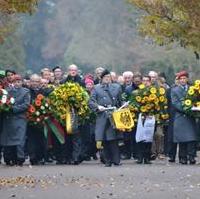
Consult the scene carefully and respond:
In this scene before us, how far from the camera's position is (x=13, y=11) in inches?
807

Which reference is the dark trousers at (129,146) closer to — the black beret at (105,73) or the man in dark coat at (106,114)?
the man in dark coat at (106,114)

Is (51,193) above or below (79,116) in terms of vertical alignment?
below

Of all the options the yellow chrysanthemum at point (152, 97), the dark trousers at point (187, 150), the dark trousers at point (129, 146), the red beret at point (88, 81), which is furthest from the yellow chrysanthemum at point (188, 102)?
the red beret at point (88, 81)

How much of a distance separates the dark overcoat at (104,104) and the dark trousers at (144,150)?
974mm

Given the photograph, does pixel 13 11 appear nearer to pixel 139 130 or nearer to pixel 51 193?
pixel 139 130

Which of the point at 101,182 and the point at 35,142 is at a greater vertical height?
the point at 35,142

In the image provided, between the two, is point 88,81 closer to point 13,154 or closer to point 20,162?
A: point 13,154

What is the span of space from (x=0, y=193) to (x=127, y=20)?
5100 centimetres

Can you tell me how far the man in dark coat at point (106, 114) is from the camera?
2081cm

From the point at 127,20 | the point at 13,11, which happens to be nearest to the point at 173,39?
the point at 13,11

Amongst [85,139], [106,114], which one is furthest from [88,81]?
[106,114]

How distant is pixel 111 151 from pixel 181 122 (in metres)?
1.73

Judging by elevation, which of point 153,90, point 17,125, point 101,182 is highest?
point 153,90

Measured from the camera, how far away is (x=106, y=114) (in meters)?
20.8
